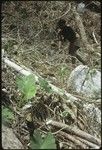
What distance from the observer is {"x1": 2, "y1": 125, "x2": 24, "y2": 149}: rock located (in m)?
3.58

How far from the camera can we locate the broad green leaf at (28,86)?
4176mm

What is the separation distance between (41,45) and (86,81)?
1241 mm

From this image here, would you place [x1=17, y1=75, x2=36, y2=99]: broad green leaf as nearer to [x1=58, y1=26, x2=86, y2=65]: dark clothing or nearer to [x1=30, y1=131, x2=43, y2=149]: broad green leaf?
[x1=30, y1=131, x2=43, y2=149]: broad green leaf

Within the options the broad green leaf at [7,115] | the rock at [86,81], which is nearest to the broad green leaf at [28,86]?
the broad green leaf at [7,115]

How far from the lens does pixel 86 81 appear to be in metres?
4.61

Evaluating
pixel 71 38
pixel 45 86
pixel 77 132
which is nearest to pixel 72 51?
pixel 71 38

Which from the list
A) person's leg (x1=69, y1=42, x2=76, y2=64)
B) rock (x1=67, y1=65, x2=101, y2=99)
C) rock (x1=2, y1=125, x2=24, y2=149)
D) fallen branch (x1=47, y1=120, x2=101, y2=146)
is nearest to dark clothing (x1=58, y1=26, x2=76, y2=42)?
person's leg (x1=69, y1=42, x2=76, y2=64)

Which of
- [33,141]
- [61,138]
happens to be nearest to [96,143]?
[61,138]

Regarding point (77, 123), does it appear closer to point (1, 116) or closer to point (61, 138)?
point (61, 138)

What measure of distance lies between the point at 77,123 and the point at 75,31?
211cm

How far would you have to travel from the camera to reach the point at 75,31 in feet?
19.4

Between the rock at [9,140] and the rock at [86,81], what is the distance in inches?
47.2

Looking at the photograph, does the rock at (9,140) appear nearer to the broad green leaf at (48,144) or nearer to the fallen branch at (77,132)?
the broad green leaf at (48,144)

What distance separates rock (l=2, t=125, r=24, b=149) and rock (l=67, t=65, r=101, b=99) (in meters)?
1.20
